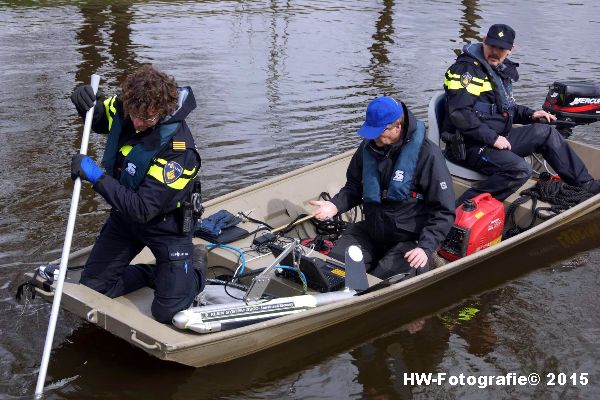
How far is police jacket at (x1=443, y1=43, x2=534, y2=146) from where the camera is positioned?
7477mm

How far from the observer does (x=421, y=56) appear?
48.9 ft

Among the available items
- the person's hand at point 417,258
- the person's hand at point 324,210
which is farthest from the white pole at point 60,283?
the person's hand at point 417,258

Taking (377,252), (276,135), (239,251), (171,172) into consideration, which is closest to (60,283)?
(171,172)

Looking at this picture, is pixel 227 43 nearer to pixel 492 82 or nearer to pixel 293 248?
pixel 492 82

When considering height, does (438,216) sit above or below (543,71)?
above

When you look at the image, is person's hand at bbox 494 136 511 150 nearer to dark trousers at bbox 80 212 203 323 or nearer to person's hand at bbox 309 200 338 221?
person's hand at bbox 309 200 338 221

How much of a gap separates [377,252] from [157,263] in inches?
73.1

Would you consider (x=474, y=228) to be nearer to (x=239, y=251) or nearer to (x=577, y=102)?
(x=239, y=251)

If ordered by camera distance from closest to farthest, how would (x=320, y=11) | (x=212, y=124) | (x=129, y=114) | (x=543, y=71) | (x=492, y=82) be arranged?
Answer: (x=129, y=114) < (x=492, y=82) < (x=212, y=124) < (x=543, y=71) < (x=320, y=11)

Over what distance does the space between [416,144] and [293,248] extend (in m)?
1.13

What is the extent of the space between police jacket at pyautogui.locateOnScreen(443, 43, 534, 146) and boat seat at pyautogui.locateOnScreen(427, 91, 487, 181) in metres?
0.17

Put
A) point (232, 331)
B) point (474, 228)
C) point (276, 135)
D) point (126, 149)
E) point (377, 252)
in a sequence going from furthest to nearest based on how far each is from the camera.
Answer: point (276, 135), point (474, 228), point (377, 252), point (232, 331), point (126, 149)

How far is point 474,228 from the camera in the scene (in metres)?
6.89

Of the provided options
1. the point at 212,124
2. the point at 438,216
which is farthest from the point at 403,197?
the point at 212,124
